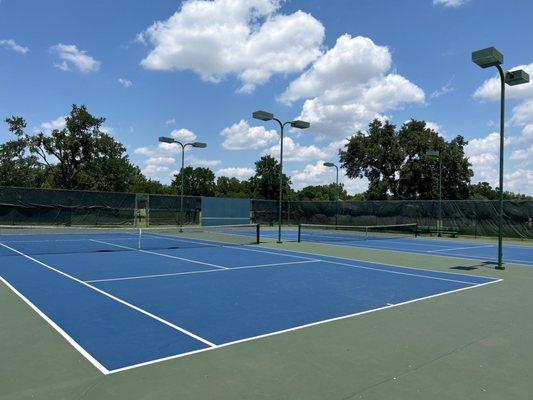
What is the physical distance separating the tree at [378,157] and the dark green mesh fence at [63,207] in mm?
24922

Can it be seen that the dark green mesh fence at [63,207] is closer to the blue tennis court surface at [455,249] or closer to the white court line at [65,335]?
the blue tennis court surface at [455,249]

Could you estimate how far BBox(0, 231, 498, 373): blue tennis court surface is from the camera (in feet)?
18.0

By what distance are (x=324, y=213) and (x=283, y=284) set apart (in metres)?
31.2

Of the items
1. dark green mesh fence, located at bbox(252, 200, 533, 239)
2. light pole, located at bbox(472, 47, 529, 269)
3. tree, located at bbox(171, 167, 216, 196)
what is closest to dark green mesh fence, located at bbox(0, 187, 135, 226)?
dark green mesh fence, located at bbox(252, 200, 533, 239)

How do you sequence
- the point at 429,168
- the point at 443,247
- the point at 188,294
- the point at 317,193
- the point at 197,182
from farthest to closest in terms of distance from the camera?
the point at 317,193
the point at 197,182
the point at 429,168
the point at 443,247
the point at 188,294

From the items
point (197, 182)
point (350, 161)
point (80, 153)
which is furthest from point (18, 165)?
point (197, 182)

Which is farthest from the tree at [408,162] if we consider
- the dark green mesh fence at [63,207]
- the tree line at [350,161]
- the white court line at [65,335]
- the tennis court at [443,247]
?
the white court line at [65,335]

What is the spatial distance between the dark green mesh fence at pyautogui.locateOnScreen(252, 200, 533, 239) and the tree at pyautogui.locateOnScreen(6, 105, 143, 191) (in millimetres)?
20205

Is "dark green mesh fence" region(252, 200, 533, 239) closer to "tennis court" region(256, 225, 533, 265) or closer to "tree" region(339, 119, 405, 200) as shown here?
"tennis court" region(256, 225, 533, 265)

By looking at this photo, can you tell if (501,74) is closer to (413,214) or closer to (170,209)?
(413,214)

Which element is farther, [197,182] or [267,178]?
[197,182]

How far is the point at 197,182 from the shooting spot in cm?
11619

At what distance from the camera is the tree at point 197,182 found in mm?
115125

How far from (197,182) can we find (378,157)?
7576 cm
